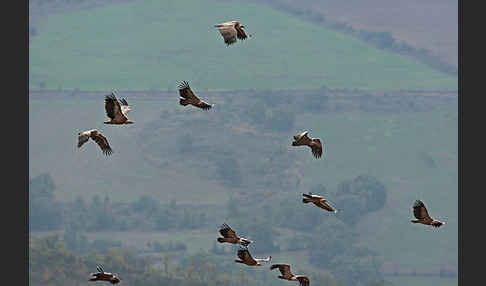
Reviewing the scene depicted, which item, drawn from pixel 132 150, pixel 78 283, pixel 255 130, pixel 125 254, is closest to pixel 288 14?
pixel 255 130

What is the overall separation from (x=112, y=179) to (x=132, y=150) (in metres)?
3.61

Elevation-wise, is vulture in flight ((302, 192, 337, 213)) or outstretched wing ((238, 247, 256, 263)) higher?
vulture in flight ((302, 192, 337, 213))

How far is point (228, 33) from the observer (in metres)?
17.0

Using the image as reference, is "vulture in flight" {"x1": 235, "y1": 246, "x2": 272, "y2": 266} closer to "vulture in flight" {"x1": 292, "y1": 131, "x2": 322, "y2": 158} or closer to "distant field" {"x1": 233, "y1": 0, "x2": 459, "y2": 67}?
"vulture in flight" {"x1": 292, "y1": 131, "x2": 322, "y2": 158}

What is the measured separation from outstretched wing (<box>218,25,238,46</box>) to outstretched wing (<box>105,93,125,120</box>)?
1652 millimetres

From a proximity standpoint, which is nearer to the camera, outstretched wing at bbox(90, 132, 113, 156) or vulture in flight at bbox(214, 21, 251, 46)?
vulture in flight at bbox(214, 21, 251, 46)

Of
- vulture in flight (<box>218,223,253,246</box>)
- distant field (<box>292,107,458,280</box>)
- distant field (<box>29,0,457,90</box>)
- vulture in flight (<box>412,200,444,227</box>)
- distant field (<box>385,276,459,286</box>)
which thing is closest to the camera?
vulture in flight (<box>218,223,253,246</box>)

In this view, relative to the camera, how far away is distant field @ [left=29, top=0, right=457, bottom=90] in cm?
14338

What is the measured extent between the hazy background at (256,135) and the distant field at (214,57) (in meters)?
0.23

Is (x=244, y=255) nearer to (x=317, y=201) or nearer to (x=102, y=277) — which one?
(x=317, y=201)

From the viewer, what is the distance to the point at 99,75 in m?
146

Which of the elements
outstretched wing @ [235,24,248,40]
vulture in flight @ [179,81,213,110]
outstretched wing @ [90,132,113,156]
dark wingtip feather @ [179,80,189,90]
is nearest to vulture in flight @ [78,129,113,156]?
outstretched wing @ [90,132,113,156]

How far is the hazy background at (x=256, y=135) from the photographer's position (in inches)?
4739

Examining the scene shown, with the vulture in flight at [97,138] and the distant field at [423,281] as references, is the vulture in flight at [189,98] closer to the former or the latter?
the vulture in flight at [97,138]
